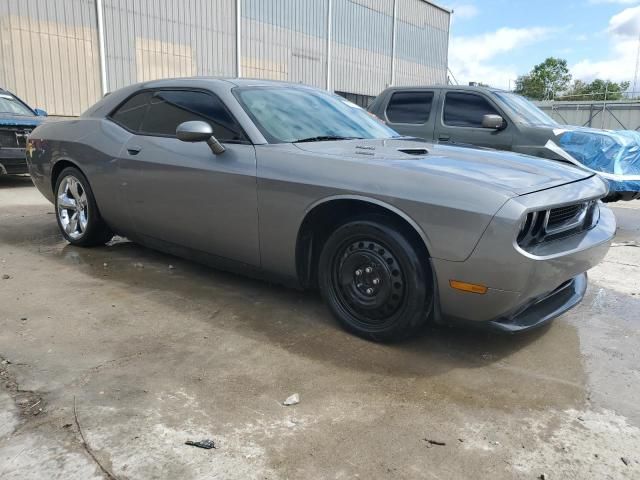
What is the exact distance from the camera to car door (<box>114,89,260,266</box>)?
3588mm

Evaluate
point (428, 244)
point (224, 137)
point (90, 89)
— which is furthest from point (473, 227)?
point (90, 89)

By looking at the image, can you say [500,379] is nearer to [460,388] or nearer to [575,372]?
[460,388]

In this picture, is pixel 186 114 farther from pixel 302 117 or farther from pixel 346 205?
pixel 346 205

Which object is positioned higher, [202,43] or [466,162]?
[202,43]

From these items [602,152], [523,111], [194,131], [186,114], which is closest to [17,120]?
[186,114]

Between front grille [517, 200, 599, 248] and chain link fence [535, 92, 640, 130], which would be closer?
front grille [517, 200, 599, 248]

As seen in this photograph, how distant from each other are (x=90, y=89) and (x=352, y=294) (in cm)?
1518

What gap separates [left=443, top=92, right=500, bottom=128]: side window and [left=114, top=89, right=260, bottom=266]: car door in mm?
4227

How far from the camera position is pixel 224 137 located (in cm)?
374

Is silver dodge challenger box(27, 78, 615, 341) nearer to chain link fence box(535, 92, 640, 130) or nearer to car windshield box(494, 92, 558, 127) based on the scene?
car windshield box(494, 92, 558, 127)

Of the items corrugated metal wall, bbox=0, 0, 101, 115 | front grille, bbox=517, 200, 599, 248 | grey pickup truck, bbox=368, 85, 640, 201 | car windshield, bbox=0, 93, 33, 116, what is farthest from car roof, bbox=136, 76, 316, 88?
corrugated metal wall, bbox=0, 0, 101, 115

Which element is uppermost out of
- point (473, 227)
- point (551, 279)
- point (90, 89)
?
point (90, 89)

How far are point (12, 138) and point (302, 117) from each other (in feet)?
22.9

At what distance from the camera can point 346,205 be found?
126 inches
